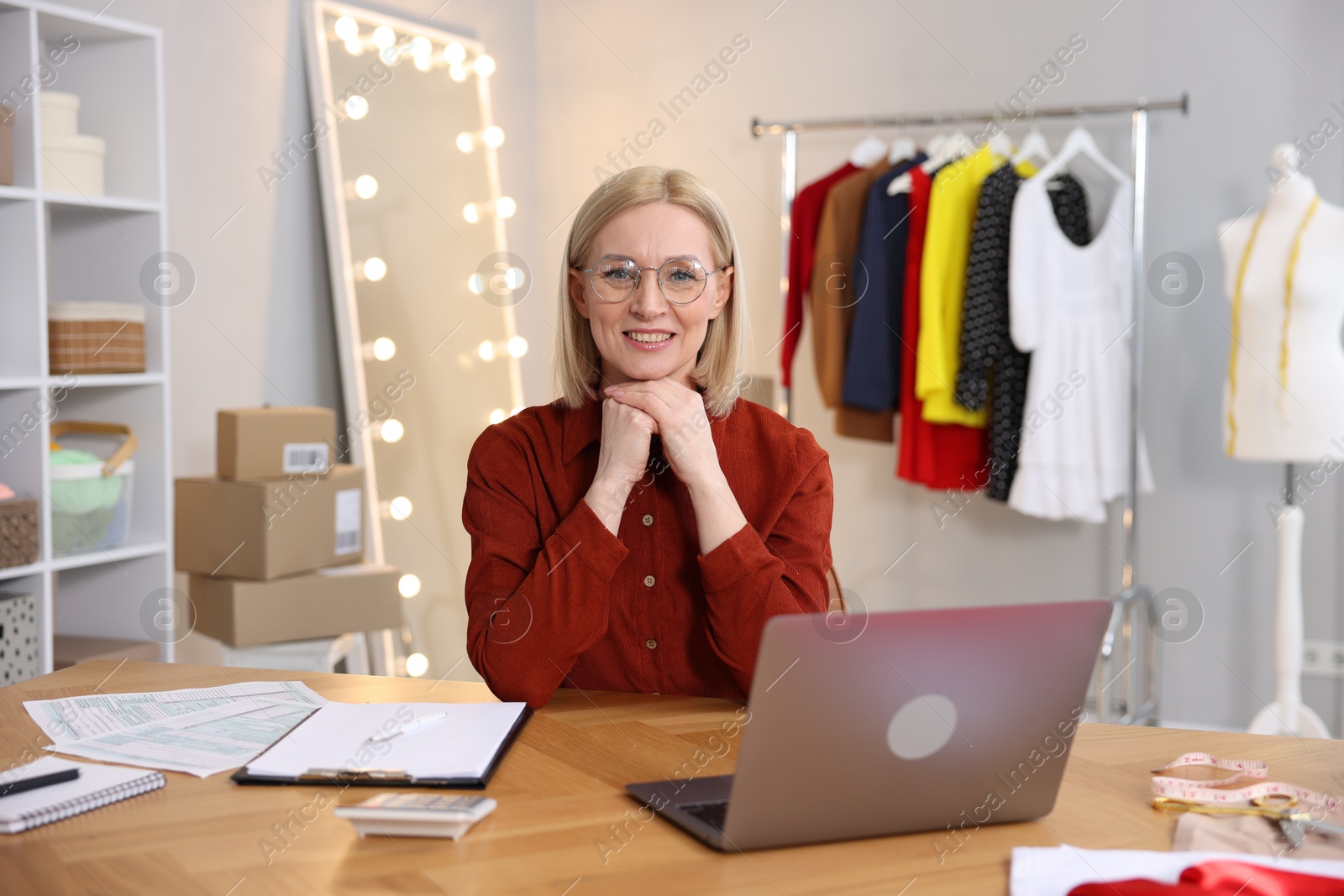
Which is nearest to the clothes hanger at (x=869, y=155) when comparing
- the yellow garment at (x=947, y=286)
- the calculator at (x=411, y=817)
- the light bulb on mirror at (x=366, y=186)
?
the yellow garment at (x=947, y=286)

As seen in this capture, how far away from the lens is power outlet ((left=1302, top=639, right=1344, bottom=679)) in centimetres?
320

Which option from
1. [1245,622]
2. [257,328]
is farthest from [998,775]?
[1245,622]

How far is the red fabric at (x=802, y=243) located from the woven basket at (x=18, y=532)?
2.07m

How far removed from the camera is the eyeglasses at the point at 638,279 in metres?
1.44

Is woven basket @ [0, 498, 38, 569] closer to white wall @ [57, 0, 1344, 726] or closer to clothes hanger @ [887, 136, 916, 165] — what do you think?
white wall @ [57, 0, 1344, 726]

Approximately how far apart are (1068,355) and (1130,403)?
0.21m

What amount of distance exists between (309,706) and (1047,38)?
10.1 ft

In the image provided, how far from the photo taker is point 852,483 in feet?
12.5

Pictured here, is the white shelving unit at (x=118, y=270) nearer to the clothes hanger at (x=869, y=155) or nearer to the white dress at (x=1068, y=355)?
the clothes hanger at (x=869, y=155)

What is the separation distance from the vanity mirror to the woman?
1746mm

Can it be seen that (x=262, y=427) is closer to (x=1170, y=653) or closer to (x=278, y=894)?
(x=278, y=894)

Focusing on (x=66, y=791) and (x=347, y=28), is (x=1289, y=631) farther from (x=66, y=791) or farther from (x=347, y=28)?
(x=347, y=28)

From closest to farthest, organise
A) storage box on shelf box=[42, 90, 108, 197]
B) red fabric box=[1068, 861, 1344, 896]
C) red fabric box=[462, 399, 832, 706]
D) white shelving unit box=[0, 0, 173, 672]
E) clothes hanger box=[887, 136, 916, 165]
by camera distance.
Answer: red fabric box=[1068, 861, 1344, 896], red fabric box=[462, 399, 832, 706], storage box on shelf box=[42, 90, 108, 197], white shelving unit box=[0, 0, 173, 672], clothes hanger box=[887, 136, 916, 165]

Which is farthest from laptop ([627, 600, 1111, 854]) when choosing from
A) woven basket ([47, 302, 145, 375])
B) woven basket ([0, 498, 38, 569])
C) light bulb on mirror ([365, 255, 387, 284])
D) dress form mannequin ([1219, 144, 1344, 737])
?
light bulb on mirror ([365, 255, 387, 284])
